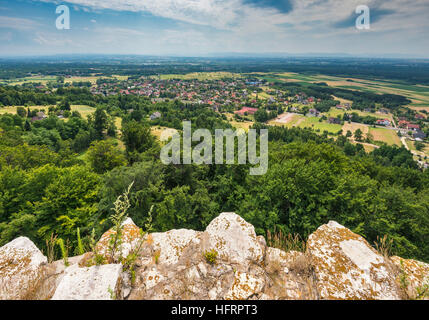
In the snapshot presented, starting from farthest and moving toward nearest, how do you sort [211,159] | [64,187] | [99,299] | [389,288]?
[211,159]
[64,187]
[389,288]
[99,299]

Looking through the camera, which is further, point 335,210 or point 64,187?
point 64,187

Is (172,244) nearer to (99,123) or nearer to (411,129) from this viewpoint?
(99,123)

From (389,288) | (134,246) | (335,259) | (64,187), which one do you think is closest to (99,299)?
(134,246)

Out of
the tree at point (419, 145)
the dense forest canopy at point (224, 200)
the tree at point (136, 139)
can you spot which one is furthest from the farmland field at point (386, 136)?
the tree at point (136, 139)

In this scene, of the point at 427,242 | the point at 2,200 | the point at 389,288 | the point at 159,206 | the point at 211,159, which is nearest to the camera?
the point at 389,288

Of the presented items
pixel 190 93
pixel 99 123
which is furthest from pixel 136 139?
pixel 190 93

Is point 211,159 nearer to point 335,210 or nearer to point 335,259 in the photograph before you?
point 335,210

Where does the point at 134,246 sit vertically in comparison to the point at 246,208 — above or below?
above

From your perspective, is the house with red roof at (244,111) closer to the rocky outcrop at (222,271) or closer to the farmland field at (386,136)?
the farmland field at (386,136)
